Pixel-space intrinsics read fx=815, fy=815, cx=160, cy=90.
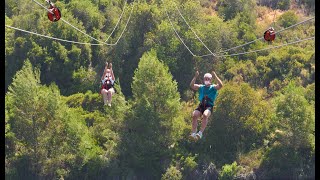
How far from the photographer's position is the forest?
56000 mm

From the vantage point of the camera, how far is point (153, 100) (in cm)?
5919

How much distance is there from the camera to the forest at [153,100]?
56000 millimetres

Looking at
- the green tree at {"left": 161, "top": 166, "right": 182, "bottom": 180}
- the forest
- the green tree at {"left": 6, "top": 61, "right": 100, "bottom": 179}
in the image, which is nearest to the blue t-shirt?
the forest

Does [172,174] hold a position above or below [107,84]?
below

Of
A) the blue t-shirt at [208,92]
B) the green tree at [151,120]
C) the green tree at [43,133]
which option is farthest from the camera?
the green tree at [151,120]

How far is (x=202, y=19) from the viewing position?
6675cm

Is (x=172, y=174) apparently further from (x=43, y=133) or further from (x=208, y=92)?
(x=208, y=92)

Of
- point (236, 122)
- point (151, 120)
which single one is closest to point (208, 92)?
point (236, 122)

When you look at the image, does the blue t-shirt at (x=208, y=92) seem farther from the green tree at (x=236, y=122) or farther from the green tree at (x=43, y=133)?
the green tree at (x=43, y=133)

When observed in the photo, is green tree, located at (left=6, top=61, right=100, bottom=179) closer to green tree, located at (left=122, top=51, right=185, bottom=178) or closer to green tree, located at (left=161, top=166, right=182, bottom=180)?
green tree, located at (left=122, top=51, right=185, bottom=178)

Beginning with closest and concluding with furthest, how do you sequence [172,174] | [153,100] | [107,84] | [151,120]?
1. [107,84]
2. [172,174]
3. [151,120]
4. [153,100]

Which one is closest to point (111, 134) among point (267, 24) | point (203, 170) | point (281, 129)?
point (203, 170)

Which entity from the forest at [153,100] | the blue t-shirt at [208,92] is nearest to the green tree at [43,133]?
the forest at [153,100]
